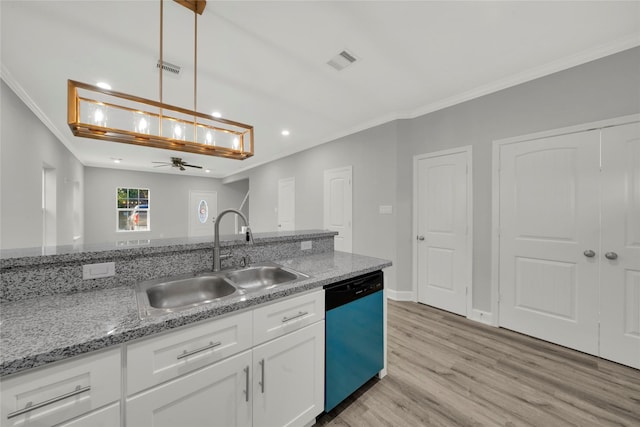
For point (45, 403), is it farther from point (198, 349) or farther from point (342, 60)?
point (342, 60)

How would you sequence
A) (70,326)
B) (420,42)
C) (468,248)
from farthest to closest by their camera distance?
(468,248)
(420,42)
(70,326)

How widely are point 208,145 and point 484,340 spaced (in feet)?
10.0

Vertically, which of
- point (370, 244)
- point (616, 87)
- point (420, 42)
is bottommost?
point (370, 244)

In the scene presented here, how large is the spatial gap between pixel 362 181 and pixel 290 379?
317cm

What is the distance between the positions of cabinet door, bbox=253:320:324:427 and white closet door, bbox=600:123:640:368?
2.53 metres

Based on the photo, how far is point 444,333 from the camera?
256cm

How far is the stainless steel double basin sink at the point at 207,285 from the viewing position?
1.28 m

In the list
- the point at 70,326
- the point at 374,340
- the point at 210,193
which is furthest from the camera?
the point at 210,193

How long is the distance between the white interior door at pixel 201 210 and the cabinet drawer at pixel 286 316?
26.7 feet

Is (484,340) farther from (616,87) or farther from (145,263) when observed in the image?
(145,263)

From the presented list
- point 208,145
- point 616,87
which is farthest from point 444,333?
point 208,145

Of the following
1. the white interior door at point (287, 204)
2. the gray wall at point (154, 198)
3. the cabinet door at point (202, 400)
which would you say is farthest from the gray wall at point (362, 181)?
the gray wall at point (154, 198)

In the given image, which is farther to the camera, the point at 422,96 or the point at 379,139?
the point at 379,139

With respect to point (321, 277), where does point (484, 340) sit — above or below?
below
